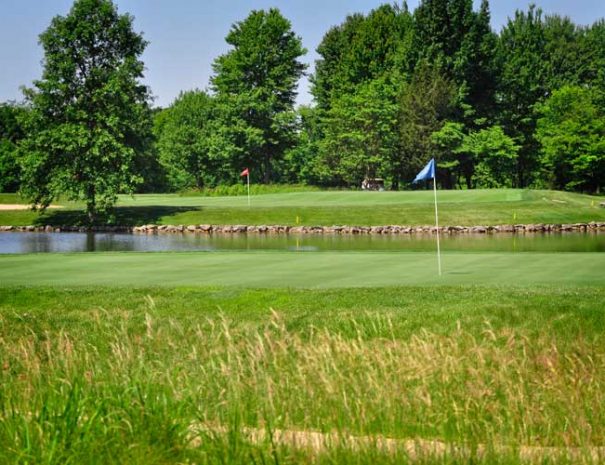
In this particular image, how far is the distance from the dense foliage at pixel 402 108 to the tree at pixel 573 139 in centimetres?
14

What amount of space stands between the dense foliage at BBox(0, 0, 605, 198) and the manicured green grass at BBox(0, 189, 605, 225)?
436 centimetres

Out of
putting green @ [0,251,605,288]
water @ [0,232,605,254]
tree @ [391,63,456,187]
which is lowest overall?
water @ [0,232,605,254]

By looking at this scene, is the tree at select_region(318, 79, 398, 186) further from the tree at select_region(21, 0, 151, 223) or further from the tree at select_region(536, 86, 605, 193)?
the tree at select_region(21, 0, 151, 223)

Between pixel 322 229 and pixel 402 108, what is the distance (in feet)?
93.9

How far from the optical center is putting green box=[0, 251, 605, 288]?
58.0 feet

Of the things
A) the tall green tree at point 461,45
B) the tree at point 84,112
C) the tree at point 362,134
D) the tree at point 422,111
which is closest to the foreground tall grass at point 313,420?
the tree at point 84,112

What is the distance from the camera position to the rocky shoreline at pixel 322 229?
181 ft

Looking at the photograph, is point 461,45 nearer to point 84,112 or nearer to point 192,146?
point 192,146

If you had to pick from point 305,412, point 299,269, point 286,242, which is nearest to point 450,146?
point 286,242

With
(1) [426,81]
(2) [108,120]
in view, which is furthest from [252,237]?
(1) [426,81]

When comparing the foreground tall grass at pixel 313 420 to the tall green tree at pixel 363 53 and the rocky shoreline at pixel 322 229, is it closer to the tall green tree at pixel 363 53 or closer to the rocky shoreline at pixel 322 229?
the rocky shoreline at pixel 322 229

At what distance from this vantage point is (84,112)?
56.8 m

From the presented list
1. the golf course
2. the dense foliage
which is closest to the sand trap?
the dense foliage

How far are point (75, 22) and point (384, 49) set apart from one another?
4559 cm
